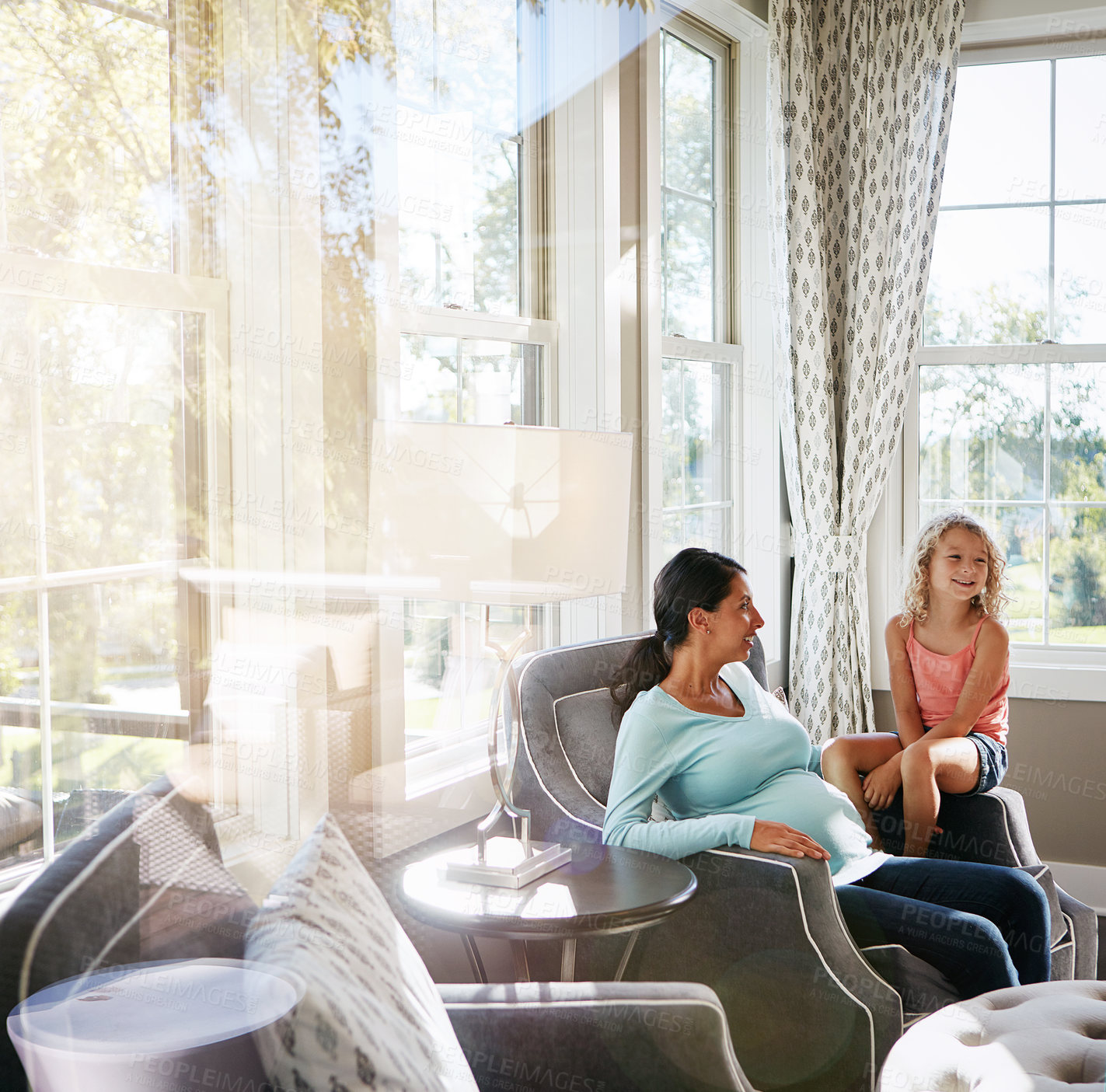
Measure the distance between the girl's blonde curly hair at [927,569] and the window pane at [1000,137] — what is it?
1.32m

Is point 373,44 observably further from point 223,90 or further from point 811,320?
point 811,320

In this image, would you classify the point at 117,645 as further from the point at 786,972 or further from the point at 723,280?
the point at 723,280

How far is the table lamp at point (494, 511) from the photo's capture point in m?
1.71

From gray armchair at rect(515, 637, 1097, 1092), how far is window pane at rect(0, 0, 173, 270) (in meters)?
1.19

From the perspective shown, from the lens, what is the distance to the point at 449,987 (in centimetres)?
150

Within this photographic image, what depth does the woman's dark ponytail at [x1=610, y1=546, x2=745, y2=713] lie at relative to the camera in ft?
7.34

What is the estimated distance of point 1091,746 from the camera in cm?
365

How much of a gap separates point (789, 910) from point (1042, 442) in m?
2.46

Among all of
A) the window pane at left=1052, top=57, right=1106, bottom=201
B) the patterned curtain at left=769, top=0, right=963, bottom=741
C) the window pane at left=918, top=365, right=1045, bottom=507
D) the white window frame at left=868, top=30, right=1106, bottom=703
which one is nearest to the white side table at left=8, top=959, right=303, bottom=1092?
the patterned curtain at left=769, top=0, right=963, bottom=741

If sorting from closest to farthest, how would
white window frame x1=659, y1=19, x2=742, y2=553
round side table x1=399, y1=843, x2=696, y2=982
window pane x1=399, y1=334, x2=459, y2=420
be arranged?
round side table x1=399, y1=843, x2=696, y2=982 < window pane x1=399, y1=334, x2=459, y2=420 < white window frame x1=659, y1=19, x2=742, y2=553

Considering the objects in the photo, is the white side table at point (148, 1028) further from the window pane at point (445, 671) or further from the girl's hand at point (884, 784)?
the girl's hand at point (884, 784)

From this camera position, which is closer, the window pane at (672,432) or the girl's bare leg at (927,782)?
the girl's bare leg at (927,782)

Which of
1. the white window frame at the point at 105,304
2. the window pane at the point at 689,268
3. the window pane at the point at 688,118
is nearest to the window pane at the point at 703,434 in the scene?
the window pane at the point at 689,268

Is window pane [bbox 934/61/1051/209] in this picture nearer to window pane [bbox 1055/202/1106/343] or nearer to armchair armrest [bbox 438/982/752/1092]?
window pane [bbox 1055/202/1106/343]
